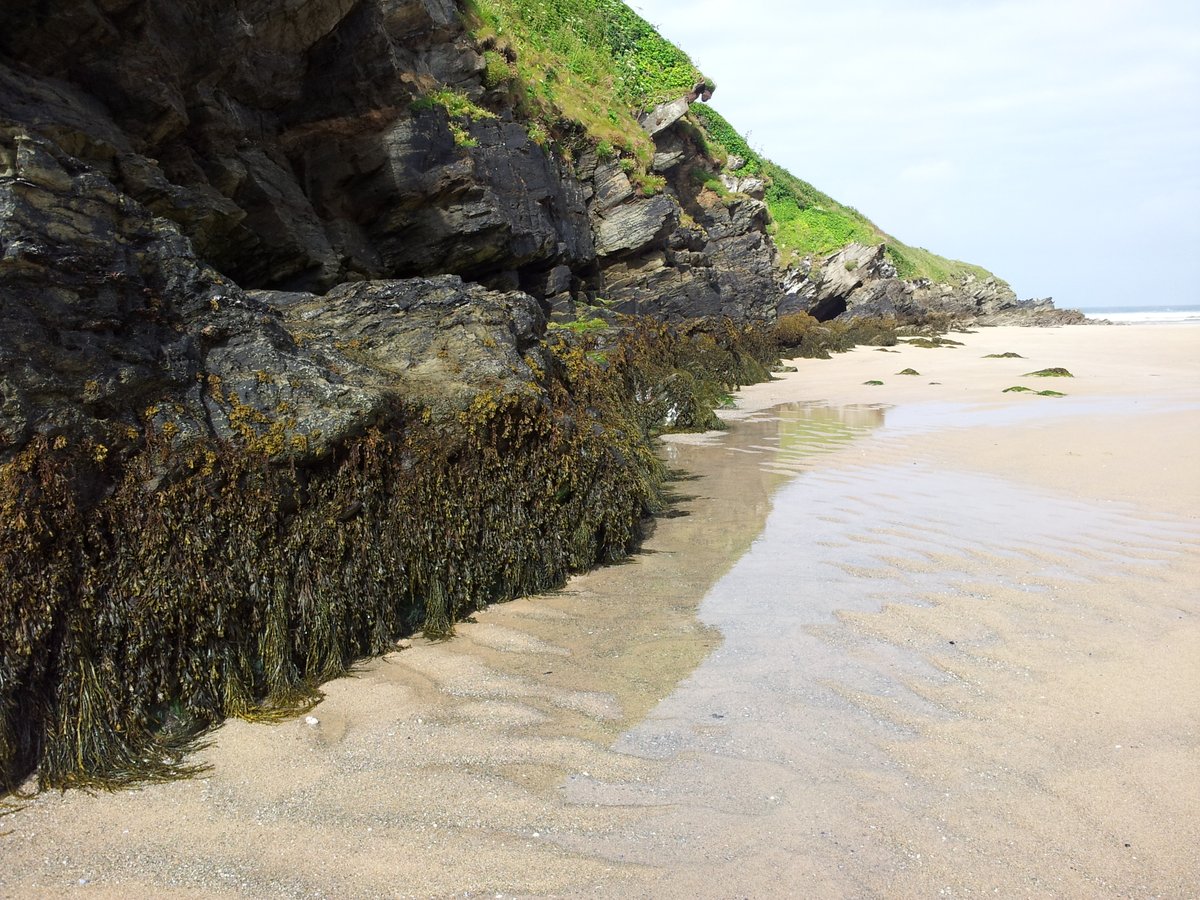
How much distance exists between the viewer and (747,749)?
3.11m

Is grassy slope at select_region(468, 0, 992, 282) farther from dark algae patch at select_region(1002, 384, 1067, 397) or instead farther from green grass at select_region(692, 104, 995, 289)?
dark algae patch at select_region(1002, 384, 1067, 397)

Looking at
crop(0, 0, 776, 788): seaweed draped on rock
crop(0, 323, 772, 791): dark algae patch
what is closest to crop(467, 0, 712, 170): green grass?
crop(0, 0, 776, 788): seaweed draped on rock

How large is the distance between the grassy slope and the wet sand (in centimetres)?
1716

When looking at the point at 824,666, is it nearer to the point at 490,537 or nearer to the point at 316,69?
the point at 490,537

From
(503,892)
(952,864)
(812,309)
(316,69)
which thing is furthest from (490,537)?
(812,309)

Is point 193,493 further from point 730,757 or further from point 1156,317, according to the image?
point 1156,317

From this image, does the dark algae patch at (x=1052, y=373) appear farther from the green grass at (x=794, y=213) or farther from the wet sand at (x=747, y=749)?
the green grass at (x=794, y=213)

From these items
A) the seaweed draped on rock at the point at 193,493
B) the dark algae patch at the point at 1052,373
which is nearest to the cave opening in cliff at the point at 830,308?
the dark algae patch at the point at 1052,373

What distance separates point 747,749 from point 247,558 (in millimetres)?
2258

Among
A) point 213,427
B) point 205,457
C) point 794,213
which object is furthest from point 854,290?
point 205,457

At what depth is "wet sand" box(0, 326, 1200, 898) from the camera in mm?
2432

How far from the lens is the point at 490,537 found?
467 centimetres

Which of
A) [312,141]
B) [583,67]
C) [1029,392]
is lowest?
[1029,392]

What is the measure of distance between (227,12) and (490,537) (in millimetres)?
9713
